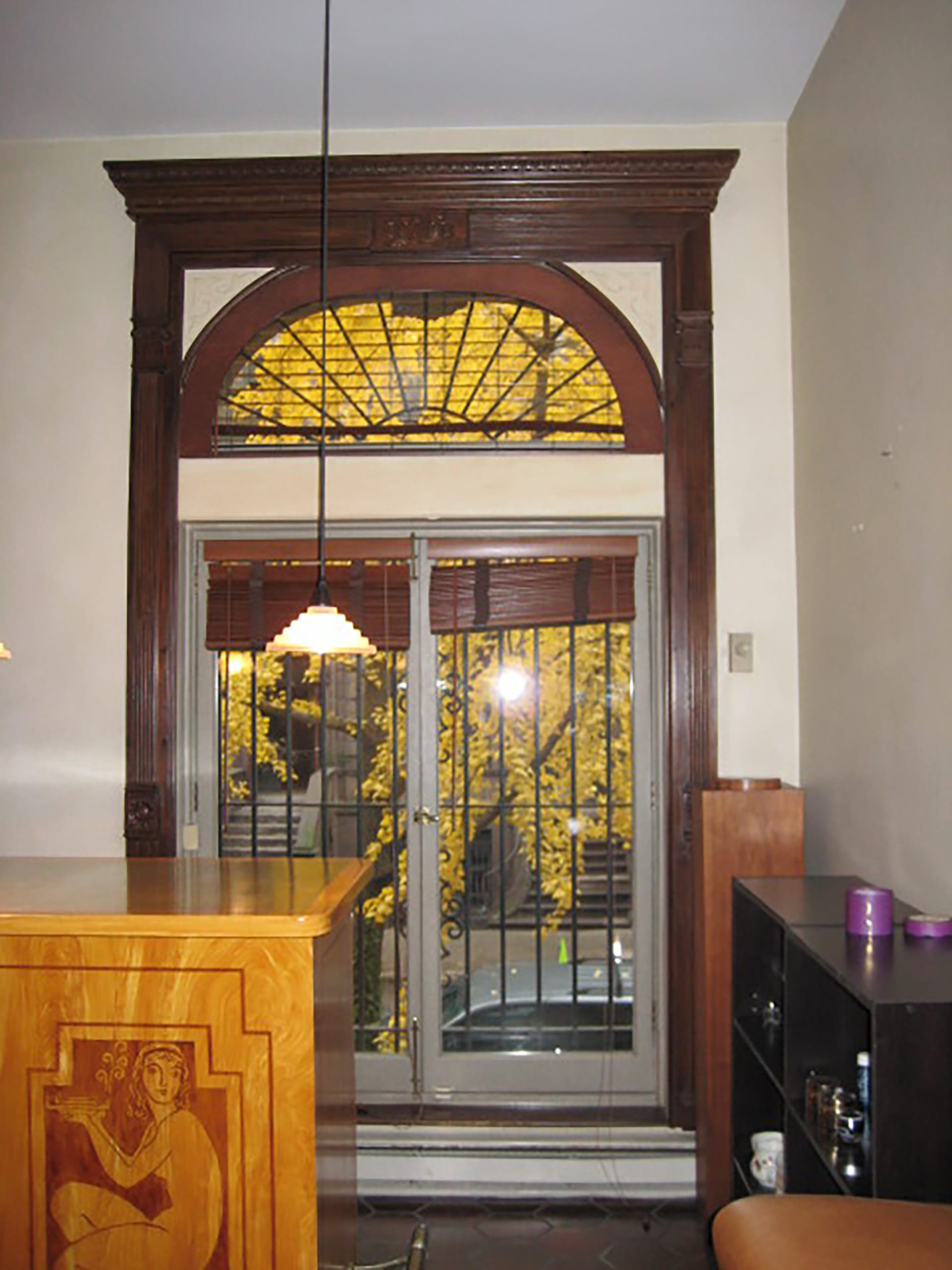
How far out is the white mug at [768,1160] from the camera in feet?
9.14

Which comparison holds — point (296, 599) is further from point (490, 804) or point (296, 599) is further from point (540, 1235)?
point (540, 1235)

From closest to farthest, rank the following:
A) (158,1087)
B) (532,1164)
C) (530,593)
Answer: (158,1087) → (532,1164) → (530,593)

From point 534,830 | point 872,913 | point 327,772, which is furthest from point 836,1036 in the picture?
point 327,772

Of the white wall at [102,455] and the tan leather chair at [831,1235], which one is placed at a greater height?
the white wall at [102,455]

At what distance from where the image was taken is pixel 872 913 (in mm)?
2373

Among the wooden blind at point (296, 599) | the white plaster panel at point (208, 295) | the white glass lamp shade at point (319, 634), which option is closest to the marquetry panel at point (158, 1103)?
the white glass lamp shade at point (319, 634)

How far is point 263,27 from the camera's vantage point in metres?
3.39

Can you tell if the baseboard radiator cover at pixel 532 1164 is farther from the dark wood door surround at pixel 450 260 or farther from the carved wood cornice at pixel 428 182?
the carved wood cornice at pixel 428 182

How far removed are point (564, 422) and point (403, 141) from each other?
4.00 feet

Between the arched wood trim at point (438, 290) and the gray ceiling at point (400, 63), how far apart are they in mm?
543

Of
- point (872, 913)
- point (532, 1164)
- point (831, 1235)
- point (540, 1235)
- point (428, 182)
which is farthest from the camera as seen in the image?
point (428, 182)

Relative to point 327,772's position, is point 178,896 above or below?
below

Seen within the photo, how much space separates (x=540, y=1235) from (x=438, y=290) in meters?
3.33

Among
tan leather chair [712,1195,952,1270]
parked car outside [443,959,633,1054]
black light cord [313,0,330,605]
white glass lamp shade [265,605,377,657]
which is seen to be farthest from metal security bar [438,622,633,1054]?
tan leather chair [712,1195,952,1270]
